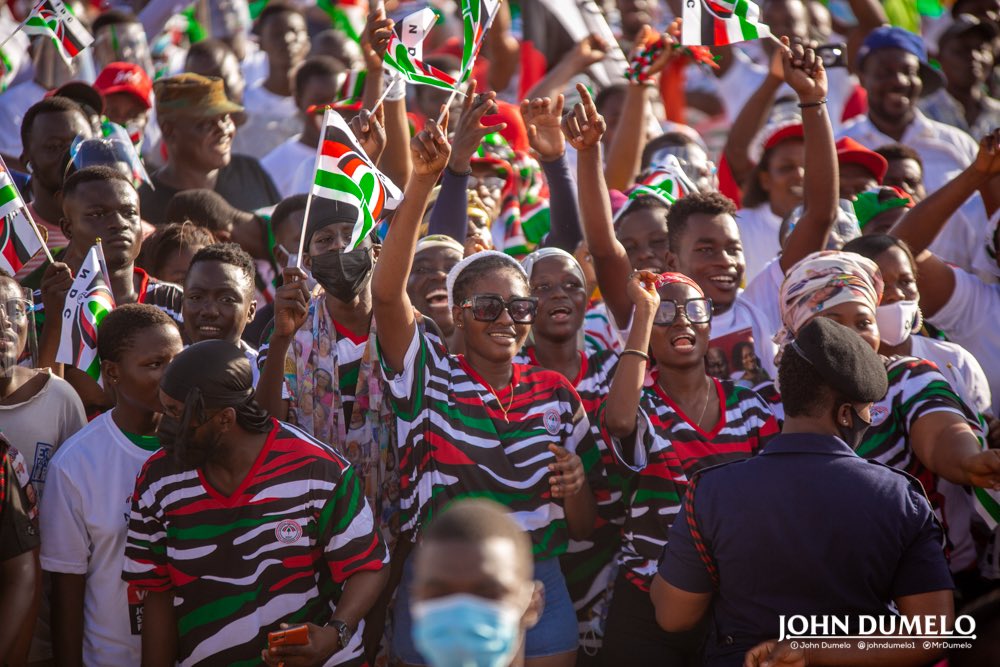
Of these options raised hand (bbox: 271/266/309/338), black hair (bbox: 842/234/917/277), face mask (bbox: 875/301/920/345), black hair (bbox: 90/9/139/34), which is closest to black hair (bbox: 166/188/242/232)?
raised hand (bbox: 271/266/309/338)

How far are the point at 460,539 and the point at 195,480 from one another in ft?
6.20

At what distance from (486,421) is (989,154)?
2.70 metres

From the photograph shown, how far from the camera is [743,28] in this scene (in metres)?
5.64

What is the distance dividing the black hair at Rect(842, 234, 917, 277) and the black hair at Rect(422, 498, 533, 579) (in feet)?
10.4

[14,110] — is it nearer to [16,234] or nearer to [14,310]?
[16,234]

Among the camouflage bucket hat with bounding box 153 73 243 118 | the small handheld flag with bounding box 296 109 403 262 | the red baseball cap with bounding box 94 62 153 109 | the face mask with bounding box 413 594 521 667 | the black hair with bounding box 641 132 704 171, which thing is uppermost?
the red baseball cap with bounding box 94 62 153 109

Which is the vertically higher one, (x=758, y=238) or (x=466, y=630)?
(x=758, y=238)

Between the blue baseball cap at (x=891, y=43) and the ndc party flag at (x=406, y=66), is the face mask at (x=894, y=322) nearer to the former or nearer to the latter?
the ndc party flag at (x=406, y=66)

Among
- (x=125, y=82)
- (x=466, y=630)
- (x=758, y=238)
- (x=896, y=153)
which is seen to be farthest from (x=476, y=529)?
(x=125, y=82)

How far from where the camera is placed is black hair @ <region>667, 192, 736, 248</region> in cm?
543

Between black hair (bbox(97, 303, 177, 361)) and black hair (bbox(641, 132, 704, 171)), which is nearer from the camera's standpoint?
black hair (bbox(97, 303, 177, 361))

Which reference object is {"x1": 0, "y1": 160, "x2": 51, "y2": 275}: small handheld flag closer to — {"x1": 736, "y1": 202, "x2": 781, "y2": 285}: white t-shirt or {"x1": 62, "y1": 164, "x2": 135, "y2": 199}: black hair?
{"x1": 62, "y1": 164, "x2": 135, "y2": 199}: black hair

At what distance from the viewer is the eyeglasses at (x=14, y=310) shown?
4.46 m

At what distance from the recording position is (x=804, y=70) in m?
5.55
